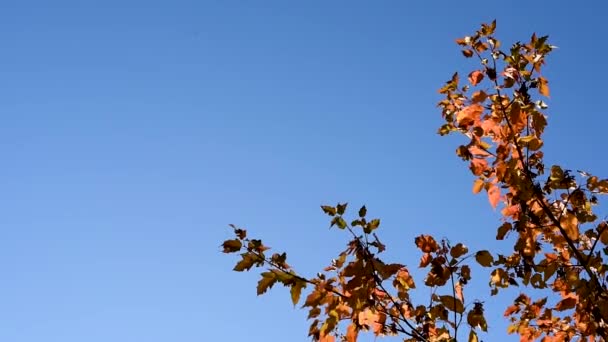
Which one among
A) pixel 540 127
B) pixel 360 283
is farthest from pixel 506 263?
pixel 360 283

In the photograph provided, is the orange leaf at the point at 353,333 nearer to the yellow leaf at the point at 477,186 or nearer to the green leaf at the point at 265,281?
the green leaf at the point at 265,281

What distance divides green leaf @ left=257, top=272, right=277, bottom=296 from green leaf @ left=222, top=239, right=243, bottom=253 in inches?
8.9

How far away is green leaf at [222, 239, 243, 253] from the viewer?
2.79m

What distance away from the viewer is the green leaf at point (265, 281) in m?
2.77

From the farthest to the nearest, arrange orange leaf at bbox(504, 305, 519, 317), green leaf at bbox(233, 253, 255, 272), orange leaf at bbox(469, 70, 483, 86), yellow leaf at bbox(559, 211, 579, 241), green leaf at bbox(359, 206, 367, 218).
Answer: orange leaf at bbox(504, 305, 519, 317) → orange leaf at bbox(469, 70, 483, 86) → yellow leaf at bbox(559, 211, 579, 241) → green leaf at bbox(359, 206, 367, 218) → green leaf at bbox(233, 253, 255, 272)

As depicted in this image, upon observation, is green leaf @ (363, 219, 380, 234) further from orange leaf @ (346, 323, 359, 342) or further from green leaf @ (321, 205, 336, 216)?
orange leaf @ (346, 323, 359, 342)

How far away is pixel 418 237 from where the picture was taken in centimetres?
324

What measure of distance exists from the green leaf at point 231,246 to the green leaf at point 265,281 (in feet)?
0.74

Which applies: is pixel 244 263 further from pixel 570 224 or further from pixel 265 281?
pixel 570 224

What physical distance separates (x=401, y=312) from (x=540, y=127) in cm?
162

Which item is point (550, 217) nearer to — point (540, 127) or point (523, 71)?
point (540, 127)

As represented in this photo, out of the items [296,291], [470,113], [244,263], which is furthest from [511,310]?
[244,263]

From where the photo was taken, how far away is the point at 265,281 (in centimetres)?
277

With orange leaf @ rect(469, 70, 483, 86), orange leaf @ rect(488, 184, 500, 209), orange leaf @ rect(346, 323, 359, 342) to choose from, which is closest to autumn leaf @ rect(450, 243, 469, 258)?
orange leaf @ rect(488, 184, 500, 209)
